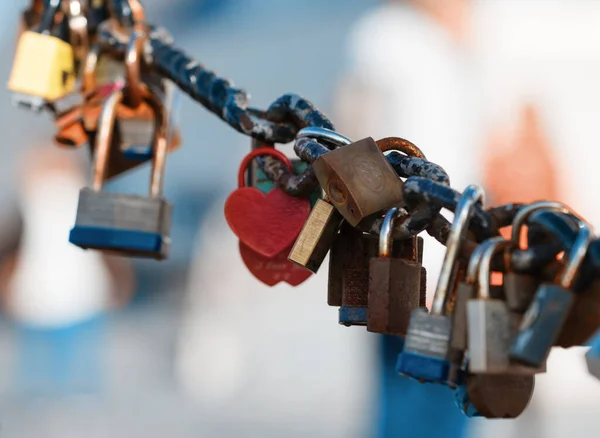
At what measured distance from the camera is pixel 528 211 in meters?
0.33

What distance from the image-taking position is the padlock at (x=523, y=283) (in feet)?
1.03

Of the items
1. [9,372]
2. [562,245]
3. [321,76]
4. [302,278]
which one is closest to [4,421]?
[9,372]

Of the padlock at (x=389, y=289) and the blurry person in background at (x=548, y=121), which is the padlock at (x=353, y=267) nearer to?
the padlock at (x=389, y=289)

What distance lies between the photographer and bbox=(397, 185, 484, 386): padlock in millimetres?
330

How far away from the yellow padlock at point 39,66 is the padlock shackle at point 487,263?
52 centimetres

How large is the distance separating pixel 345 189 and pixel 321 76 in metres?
2.14

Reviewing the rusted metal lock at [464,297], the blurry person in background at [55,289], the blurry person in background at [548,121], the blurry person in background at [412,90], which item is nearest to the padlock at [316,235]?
the rusted metal lock at [464,297]

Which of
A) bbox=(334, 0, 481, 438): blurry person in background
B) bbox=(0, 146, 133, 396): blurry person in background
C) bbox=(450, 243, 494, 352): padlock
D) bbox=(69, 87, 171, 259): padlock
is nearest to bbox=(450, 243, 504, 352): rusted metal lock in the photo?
bbox=(450, 243, 494, 352): padlock

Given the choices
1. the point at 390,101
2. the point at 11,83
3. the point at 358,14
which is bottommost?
the point at 11,83

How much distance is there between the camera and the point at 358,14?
2635 millimetres

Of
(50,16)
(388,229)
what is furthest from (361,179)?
(50,16)

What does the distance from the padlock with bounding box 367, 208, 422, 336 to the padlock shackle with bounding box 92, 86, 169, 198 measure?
241 millimetres

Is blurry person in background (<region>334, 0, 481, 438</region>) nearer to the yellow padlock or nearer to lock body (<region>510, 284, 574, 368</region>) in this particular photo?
the yellow padlock

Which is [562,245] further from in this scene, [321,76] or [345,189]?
[321,76]
